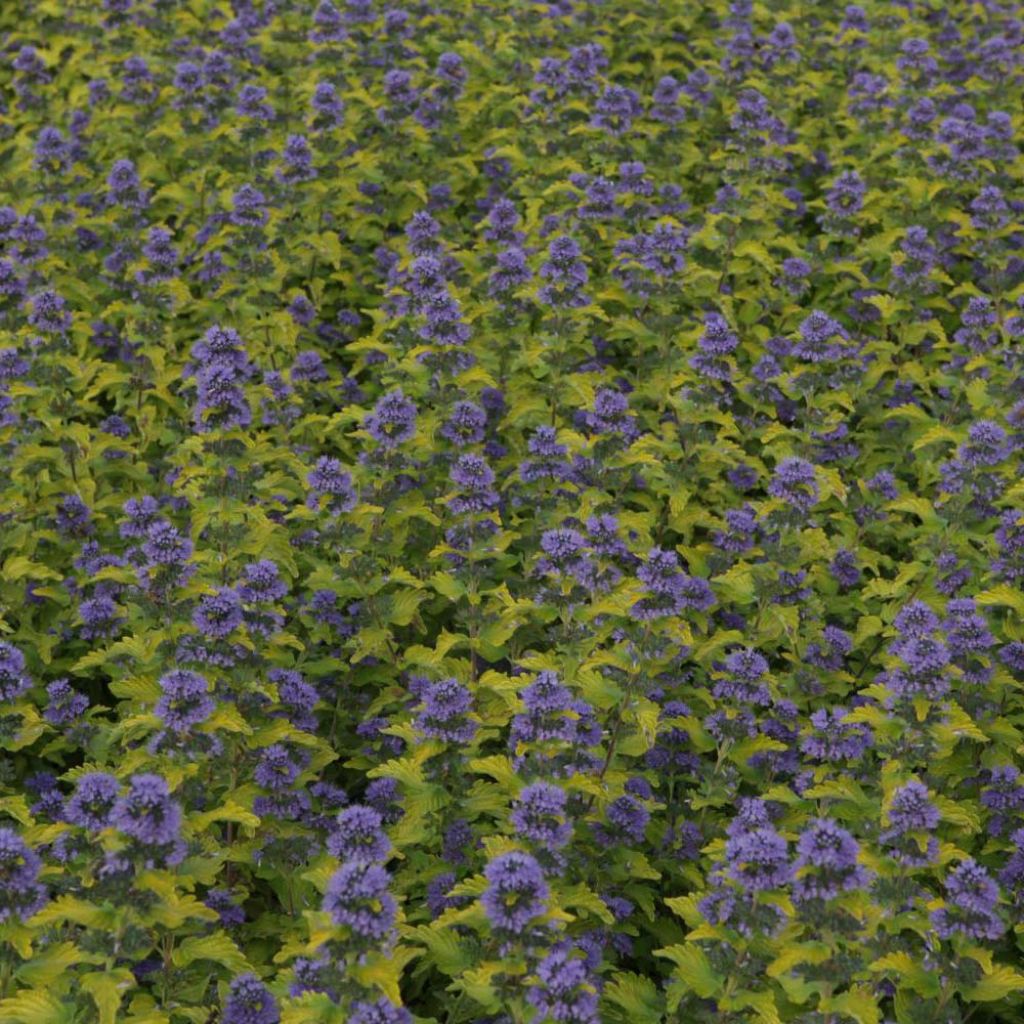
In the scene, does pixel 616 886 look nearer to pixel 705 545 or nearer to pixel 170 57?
pixel 705 545

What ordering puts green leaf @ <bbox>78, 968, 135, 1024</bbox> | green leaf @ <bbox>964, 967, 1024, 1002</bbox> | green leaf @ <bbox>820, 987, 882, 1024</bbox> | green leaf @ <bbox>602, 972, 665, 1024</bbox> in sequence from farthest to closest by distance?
green leaf @ <bbox>602, 972, 665, 1024</bbox>
green leaf @ <bbox>964, 967, 1024, 1002</bbox>
green leaf @ <bbox>820, 987, 882, 1024</bbox>
green leaf @ <bbox>78, 968, 135, 1024</bbox>

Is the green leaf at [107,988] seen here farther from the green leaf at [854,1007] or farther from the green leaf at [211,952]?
the green leaf at [854,1007]

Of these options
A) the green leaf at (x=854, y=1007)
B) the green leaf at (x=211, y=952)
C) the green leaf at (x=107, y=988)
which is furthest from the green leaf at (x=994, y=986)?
the green leaf at (x=107, y=988)

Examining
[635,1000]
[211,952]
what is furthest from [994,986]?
[211,952]

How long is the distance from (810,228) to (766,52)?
189cm

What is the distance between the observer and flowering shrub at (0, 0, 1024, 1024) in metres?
5.04

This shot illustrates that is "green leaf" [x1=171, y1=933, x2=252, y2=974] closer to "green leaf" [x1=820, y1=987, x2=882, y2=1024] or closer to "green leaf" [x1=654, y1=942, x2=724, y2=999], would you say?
"green leaf" [x1=654, y1=942, x2=724, y2=999]

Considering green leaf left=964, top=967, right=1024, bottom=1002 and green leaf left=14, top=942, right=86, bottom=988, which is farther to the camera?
green leaf left=964, top=967, right=1024, bottom=1002

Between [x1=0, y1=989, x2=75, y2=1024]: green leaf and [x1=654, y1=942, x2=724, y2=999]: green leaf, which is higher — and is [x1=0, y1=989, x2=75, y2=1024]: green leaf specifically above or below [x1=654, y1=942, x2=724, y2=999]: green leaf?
above

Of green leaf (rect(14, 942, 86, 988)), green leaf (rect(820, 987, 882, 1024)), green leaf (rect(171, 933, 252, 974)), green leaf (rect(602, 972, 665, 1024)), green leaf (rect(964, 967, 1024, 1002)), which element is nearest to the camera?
green leaf (rect(820, 987, 882, 1024))

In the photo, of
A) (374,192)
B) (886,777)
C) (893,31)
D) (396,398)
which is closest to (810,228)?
(893,31)

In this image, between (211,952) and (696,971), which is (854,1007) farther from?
(211,952)

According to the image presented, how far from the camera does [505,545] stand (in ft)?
23.2

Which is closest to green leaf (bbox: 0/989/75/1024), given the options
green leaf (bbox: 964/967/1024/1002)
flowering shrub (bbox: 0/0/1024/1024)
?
flowering shrub (bbox: 0/0/1024/1024)
